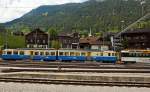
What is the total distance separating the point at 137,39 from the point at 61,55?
37.4m

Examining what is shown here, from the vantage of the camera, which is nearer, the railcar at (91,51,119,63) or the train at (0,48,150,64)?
the train at (0,48,150,64)

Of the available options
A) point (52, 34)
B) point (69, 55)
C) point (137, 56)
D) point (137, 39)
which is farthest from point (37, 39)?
point (137, 56)

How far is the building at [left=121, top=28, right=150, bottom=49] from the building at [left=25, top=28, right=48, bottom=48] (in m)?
41.8

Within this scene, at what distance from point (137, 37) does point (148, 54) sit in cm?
3612

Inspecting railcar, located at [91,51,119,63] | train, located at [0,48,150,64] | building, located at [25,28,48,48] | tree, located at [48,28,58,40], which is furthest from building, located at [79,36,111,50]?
train, located at [0,48,150,64]

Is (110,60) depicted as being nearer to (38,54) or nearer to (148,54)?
(148,54)

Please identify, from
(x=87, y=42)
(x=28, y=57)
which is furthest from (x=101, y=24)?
(x=28, y=57)

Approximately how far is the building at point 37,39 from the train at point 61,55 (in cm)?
6163

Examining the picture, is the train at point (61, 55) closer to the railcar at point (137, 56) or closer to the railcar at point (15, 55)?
the railcar at point (15, 55)

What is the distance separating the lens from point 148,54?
2611 inches

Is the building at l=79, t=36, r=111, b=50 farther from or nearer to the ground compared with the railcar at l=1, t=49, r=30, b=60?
farther from the ground

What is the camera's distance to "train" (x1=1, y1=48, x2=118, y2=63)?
70.0 metres

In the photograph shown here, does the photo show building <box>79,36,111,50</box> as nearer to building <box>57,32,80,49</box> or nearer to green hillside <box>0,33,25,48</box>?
building <box>57,32,80,49</box>

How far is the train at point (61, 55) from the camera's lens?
70.0 metres
